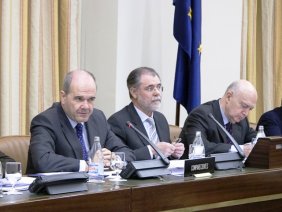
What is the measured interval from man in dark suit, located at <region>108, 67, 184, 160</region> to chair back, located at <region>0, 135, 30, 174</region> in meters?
0.62

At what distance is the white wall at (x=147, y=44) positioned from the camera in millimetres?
5254

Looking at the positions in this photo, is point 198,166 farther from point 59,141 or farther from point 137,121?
point 137,121

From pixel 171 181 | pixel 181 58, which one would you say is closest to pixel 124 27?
pixel 181 58

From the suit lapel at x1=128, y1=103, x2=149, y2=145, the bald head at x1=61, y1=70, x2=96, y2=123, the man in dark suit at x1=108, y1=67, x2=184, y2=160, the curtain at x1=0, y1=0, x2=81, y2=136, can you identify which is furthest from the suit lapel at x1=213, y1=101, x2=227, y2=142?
the curtain at x1=0, y1=0, x2=81, y2=136

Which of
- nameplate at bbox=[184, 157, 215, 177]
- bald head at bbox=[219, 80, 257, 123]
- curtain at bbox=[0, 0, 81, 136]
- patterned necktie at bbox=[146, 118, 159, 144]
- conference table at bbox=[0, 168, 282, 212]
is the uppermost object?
curtain at bbox=[0, 0, 81, 136]

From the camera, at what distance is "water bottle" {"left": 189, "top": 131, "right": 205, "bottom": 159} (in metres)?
3.67

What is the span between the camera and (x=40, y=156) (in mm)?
3264

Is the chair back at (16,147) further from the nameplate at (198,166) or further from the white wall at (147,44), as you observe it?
the white wall at (147,44)

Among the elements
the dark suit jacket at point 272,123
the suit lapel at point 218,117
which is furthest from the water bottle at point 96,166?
the dark suit jacket at point 272,123

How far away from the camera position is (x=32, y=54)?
4668 mm

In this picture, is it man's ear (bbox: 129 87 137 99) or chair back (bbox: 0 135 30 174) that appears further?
man's ear (bbox: 129 87 137 99)

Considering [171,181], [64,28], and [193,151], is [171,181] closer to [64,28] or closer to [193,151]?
[193,151]

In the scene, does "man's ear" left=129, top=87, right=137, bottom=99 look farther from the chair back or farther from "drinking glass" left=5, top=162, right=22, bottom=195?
"drinking glass" left=5, top=162, right=22, bottom=195

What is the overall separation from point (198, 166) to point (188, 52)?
2394mm
